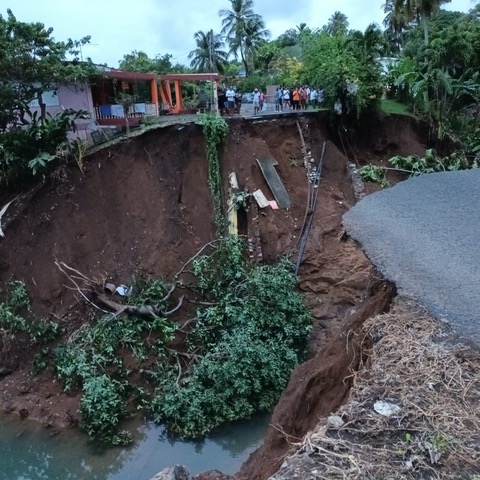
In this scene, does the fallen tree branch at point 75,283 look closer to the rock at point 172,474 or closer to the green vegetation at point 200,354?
the green vegetation at point 200,354

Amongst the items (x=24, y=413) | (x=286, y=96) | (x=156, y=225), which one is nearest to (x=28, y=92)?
(x=156, y=225)

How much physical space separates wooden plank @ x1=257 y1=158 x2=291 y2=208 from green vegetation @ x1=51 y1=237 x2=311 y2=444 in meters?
2.40

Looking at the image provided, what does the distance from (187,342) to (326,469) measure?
9.33m

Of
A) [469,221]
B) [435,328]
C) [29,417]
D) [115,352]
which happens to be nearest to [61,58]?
[115,352]

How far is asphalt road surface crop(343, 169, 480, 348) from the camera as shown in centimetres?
511

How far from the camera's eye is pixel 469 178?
10.4 meters

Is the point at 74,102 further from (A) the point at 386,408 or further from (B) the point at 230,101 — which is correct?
(A) the point at 386,408

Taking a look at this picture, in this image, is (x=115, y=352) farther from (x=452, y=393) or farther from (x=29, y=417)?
(x=452, y=393)

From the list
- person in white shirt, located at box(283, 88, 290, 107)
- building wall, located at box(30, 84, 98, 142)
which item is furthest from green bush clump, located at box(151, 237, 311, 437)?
person in white shirt, located at box(283, 88, 290, 107)

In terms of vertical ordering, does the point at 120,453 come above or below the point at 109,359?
below

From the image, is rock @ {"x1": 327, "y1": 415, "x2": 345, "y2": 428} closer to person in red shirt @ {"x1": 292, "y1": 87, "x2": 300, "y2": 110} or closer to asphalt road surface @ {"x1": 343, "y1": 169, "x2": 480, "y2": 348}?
asphalt road surface @ {"x1": 343, "y1": 169, "x2": 480, "y2": 348}

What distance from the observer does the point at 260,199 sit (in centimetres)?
1470

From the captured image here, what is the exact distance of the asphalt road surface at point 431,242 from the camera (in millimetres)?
5109

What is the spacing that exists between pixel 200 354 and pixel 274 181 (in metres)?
5.94
